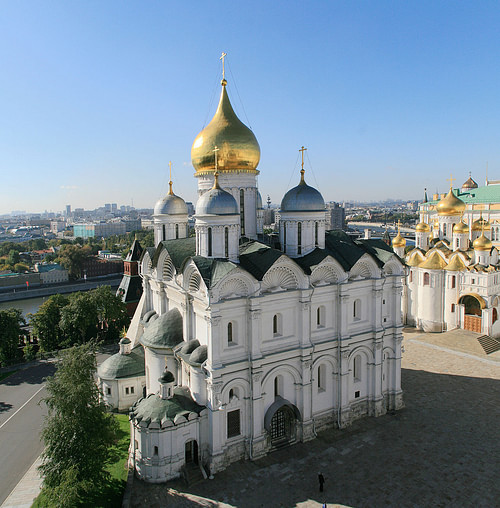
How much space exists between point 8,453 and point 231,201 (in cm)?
1300

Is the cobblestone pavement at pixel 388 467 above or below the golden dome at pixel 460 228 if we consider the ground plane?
below

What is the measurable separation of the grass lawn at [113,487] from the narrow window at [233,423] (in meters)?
3.89

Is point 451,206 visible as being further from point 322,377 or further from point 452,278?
point 322,377

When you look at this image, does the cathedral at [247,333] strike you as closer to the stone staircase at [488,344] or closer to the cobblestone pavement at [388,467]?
the cobblestone pavement at [388,467]

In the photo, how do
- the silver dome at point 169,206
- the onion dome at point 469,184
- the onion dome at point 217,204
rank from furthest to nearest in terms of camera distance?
the onion dome at point 469,184, the silver dome at point 169,206, the onion dome at point 217,204

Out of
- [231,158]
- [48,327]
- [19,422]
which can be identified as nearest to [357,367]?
[231,158]

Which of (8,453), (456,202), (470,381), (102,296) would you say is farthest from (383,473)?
(456,202)

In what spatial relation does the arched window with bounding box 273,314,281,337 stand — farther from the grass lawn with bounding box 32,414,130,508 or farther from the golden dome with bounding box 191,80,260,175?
the golden dome with bounding box 191,80,260,175

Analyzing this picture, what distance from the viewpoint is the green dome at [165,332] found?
52.3ft

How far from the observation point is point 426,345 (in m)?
26.0

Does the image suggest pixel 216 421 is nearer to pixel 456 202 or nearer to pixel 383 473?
pixel 383 473

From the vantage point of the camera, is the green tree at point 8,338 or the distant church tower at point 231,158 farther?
the green tree at point 8,338

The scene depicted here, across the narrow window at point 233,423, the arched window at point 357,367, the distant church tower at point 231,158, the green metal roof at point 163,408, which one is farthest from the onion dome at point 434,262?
the green metal roof at point 163,408

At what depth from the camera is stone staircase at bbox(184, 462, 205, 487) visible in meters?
13.2
